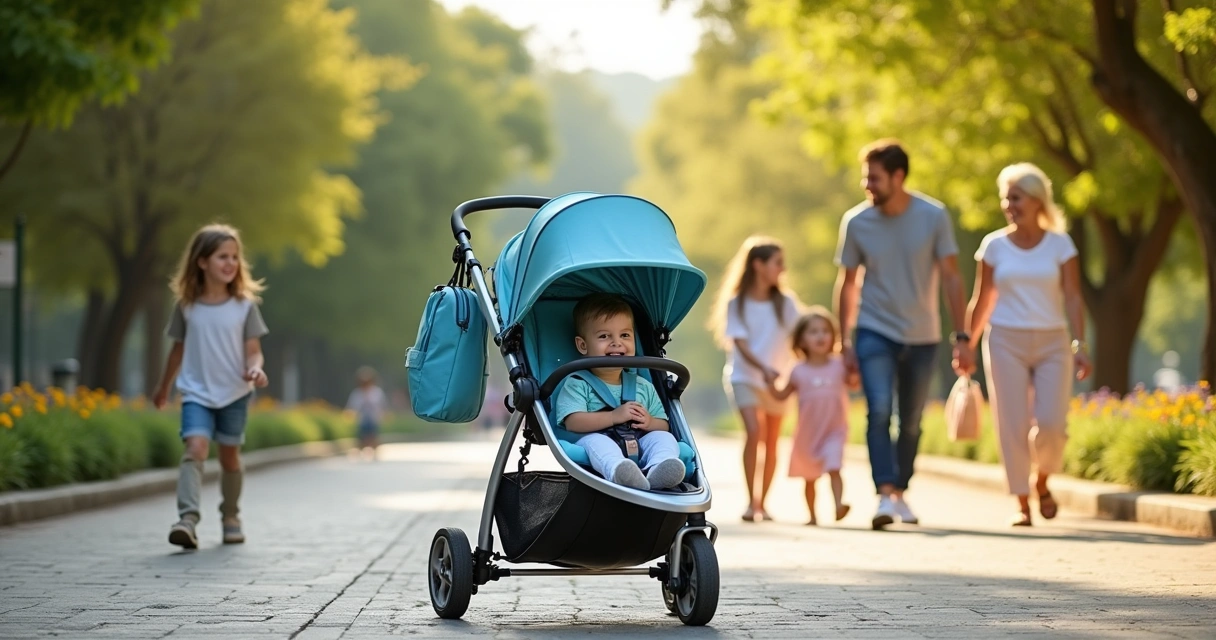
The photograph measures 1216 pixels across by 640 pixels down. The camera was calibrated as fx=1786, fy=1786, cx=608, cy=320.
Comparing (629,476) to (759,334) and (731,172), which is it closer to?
(759,334)

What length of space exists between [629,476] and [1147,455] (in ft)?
23.9

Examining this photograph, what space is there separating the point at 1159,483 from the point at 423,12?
136 ft

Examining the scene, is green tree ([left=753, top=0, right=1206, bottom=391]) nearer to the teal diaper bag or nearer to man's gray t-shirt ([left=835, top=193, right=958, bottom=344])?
man's gray t-shirt ([left=835, top=193, right=958, bottom=344])

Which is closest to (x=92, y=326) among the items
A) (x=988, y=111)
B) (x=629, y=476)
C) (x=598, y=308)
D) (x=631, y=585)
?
(x=988, y=111)

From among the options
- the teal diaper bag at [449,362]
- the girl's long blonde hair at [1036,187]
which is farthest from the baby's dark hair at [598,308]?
the girl's long blonde hair at [1036,187]

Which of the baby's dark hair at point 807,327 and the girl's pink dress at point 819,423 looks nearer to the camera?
the girl's pink dress at point 819,423

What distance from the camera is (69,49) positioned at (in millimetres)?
13844

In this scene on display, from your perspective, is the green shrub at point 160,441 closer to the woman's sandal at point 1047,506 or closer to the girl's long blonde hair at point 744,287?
the girl's long blonde hair at point 744,287

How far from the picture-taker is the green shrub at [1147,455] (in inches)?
488

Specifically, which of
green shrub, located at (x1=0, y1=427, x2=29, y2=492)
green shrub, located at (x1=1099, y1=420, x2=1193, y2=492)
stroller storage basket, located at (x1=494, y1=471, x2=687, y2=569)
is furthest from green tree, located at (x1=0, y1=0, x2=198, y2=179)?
green shrub, located at (x1=1099, y1=420, x2=1193, y2=492)

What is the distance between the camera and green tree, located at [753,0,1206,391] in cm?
1850

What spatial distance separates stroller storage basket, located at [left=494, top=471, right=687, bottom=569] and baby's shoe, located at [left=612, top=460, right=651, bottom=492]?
0.40 ft

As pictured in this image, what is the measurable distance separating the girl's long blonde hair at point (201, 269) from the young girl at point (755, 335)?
350cm

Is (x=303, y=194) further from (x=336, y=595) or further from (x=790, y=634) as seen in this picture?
(x=790, y=634)
